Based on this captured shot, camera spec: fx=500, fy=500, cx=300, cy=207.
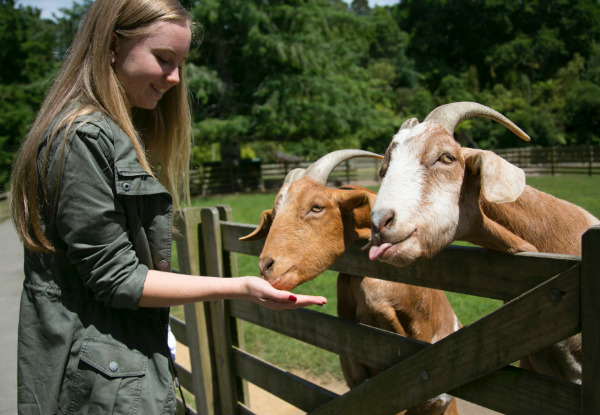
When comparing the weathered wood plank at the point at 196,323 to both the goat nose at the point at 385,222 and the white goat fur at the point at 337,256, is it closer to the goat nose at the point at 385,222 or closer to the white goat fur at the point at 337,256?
the white goat fur at the point at 337,256

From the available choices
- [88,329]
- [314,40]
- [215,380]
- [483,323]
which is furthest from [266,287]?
[314,40]

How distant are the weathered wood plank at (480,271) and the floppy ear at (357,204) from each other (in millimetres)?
291

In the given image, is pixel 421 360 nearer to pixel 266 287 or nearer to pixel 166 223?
pixel 266 287

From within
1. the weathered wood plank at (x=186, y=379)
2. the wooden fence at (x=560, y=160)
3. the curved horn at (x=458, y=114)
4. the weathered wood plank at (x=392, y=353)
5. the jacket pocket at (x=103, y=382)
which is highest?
the curved horn at (x=458, y=114)

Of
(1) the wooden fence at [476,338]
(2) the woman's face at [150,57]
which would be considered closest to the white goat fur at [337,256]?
(1) the wooden fence at [476,338]

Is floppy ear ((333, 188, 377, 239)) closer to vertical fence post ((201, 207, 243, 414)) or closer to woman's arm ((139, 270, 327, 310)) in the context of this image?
woman's arm ((139, 270, 327, 310))

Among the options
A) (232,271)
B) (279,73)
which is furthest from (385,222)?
(279,73)

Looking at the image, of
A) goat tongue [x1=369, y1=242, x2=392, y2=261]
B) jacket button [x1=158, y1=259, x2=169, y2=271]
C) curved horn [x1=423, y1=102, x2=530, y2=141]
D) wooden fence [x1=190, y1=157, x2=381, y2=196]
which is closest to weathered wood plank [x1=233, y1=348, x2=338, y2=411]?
goat tongue [x1=369, y1=242, x2=392, y2=261]

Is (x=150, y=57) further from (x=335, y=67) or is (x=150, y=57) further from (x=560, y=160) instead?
(x=335, y=67)

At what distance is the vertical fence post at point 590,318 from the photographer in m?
1.41

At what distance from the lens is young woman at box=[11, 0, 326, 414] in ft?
5.26

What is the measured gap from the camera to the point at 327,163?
2713 mm

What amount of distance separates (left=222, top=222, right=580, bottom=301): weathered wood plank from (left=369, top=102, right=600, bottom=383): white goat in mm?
72

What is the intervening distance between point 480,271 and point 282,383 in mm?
1536
